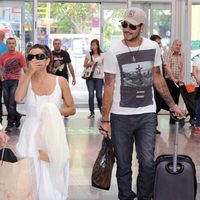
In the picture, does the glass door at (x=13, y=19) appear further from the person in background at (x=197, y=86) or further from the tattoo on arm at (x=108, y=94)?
the tattoo on arm at (x=108, y=94)

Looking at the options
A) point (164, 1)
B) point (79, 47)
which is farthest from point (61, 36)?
point (164, 1)

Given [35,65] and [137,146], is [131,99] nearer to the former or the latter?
[137,146]

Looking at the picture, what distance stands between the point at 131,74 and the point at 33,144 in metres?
1.15

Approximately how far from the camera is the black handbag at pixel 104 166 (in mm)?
5270

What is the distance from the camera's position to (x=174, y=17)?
49.6 ft

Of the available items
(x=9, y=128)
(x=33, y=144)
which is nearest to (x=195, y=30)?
(x=9, y=128)

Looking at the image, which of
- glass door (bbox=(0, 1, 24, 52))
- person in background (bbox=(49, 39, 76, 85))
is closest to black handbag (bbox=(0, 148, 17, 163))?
person in background (bbox=(49, 39, 76, 85))

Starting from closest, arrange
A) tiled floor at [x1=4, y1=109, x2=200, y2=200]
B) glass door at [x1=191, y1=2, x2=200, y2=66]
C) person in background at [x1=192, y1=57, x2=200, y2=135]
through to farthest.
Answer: tiled floor at [x1=4, y1=109, x2=200, y2=200] → person in background at [x1=192, y1=57, x2=200, y2=135] → glass door at [x1=191, y1=2, x2=200, y2=66]

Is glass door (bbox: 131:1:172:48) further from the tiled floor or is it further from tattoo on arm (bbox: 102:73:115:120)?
tattoo on arm (bbox: 102:73:115:120)

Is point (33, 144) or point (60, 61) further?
point (60, 61)

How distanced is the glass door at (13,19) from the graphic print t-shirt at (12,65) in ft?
14.2

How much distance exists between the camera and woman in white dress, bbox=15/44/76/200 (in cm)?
457

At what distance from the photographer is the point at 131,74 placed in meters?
5.16

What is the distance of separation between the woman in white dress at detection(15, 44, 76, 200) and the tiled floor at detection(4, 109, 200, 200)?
1.29 meters
